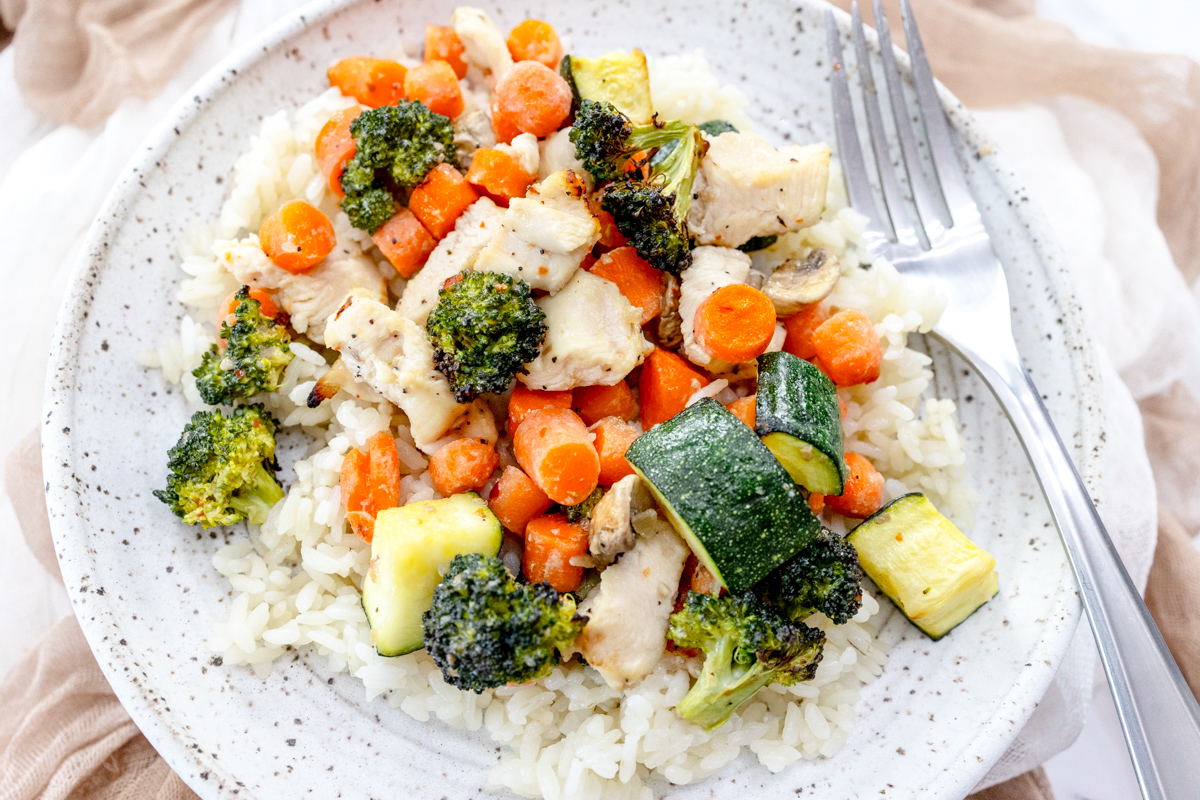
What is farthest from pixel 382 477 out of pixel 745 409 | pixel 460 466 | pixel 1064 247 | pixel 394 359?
pixel 1064 247

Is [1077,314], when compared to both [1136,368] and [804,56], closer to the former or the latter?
[1136,368]

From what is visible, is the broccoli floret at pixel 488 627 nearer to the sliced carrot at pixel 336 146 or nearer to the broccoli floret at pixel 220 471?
the broccoli floret at pixel 220 471

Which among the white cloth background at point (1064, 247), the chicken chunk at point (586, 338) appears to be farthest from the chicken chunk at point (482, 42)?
the white cloth background at point (1064, 247)

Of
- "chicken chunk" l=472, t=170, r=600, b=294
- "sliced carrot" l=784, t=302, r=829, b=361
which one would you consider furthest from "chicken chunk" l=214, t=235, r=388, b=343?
"sliced carrot" l=784, t=302, r=829, b=361

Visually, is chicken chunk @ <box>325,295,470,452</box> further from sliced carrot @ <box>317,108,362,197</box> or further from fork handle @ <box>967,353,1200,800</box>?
fork handle @ <box>967,353,1200,800</box>

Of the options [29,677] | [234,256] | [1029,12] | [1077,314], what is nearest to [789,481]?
[1077,314]
